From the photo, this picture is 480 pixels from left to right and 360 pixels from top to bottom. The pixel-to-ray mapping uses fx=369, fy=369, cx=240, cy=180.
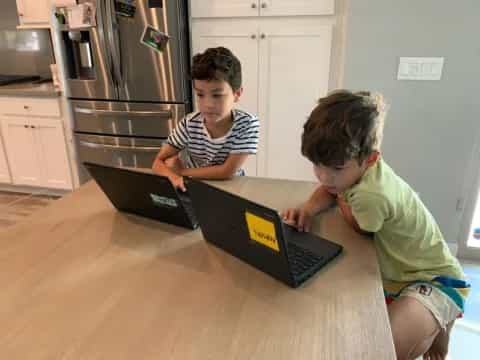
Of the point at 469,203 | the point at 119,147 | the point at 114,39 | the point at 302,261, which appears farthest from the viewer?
the point at 119,147

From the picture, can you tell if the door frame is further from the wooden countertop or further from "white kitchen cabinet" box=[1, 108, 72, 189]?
"white kitchen cabinet" box=[1, 108, 72, 189]

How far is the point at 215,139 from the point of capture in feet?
5.06

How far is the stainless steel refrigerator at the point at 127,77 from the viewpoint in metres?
2.60

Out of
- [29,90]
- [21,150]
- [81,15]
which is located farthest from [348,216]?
[21,150]

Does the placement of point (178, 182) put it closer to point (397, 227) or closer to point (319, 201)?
point (319, 201)

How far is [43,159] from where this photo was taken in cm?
323

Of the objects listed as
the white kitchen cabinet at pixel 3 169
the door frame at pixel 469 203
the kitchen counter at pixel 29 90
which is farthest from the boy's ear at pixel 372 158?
the white kitchen cabinet at pixel 3 169

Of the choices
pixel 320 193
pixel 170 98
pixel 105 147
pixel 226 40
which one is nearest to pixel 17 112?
pixel 105 147

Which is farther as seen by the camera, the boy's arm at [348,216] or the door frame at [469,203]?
the door frame at [469,203]

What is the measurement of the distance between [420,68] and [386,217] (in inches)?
61.6

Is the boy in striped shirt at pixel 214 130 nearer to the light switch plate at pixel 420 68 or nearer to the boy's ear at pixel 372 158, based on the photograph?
the boy's ear at pixel 372 158

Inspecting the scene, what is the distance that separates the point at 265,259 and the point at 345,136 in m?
0.36

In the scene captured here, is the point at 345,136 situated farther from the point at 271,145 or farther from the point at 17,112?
the point at 17,112

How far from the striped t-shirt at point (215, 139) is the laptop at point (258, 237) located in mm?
597
